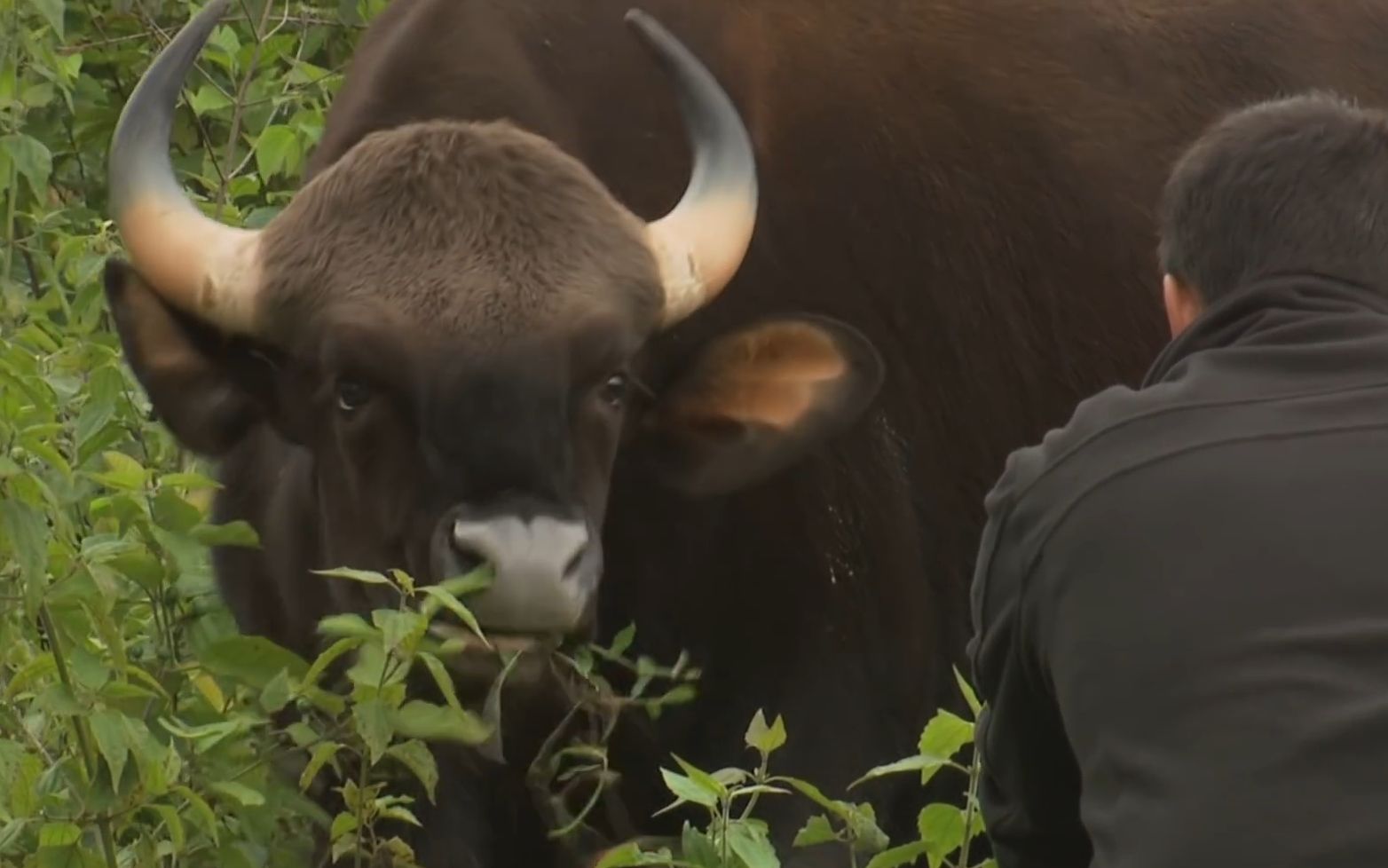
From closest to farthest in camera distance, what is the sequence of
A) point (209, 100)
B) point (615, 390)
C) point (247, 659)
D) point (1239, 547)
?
point (1239, 547) → point (247, 659) → point (615, 390) → point (209, 100)

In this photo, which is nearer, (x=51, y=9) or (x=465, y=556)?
(x=465, y=556)

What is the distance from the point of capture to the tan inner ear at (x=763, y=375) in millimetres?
4789

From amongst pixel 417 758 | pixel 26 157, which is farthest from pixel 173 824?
pixel 26 157

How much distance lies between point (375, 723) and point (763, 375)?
4.19 ft

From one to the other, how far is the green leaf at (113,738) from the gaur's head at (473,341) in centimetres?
52

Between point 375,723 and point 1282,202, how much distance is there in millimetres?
1412

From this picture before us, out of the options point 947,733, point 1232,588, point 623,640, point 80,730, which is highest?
point 1232,588

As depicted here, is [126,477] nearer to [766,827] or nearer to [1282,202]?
[766,827]

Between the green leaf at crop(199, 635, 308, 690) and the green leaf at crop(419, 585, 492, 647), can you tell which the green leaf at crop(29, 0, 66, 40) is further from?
the green leaf at crop(419, 585, 492, 647)

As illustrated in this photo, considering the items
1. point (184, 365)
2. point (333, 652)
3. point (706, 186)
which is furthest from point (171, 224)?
point (333, 652)

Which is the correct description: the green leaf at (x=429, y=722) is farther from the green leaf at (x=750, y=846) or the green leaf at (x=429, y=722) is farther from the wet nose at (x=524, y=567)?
the green leaf at (x=750, y=846)

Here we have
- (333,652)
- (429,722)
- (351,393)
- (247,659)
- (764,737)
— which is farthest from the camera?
(351,393)

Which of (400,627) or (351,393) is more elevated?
(400,627)

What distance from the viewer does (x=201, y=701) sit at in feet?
14.3
